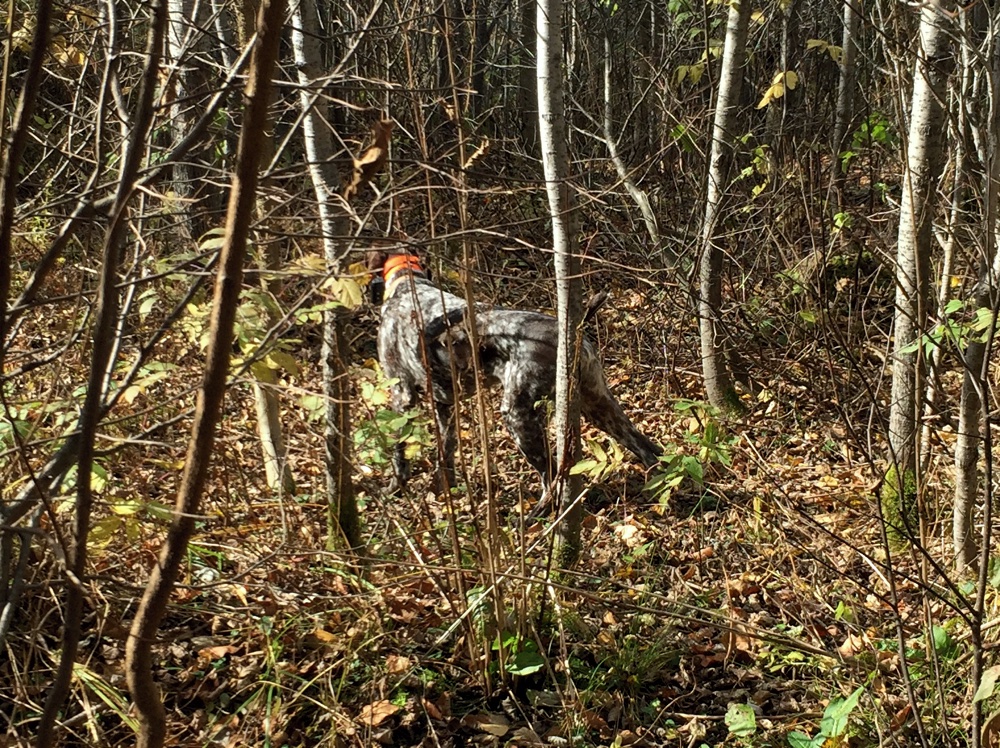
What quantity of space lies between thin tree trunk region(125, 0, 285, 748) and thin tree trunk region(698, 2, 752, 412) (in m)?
4.58

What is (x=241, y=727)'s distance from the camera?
3.77 meters

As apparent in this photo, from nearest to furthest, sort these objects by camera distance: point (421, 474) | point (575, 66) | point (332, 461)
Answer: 1. point (332, 461)
2. point (421, 474)
3. point (575, 66)

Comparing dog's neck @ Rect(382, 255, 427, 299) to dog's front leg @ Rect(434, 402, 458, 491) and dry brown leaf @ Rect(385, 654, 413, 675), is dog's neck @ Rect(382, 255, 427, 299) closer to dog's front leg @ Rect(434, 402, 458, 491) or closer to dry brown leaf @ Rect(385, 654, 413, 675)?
dog's front leg @ Rect(434, 402, 458, 491)

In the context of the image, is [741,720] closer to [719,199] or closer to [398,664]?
[398,664]

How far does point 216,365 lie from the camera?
179cm

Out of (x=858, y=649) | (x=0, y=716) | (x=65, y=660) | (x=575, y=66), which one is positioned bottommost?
(x=0, y=716)

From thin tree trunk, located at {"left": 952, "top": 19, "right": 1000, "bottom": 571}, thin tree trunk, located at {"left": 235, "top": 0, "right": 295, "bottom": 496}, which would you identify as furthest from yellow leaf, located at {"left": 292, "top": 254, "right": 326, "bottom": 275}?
thin tree trunk, located at {"left": 952, "top": 19, "right": 1000, "bottom": 571}

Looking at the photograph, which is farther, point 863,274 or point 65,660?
point 863,274

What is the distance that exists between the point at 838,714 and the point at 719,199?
423 cm

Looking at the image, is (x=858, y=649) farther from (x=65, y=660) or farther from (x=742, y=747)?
(x=65, y=660)

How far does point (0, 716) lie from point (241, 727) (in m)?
0.94

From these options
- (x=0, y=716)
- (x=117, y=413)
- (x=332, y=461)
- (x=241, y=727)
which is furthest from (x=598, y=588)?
(x=117, y=413)

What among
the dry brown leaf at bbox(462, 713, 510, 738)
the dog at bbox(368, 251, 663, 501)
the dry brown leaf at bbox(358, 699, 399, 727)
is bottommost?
the dry brown leaf at bbox(462, 713, 510, 738)

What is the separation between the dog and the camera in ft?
18.7
